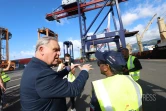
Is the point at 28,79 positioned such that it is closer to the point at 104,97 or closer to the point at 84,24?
the point at 104,97

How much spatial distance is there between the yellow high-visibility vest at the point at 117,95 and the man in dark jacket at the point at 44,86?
27 centimetres

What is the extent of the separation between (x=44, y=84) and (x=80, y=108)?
374 centimetres

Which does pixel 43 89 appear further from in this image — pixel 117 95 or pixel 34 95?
pixel 117 95

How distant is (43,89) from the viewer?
135 cm

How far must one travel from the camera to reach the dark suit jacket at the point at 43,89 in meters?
1.36

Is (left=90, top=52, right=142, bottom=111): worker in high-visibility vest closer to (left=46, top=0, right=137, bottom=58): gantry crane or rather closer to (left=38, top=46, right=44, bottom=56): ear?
(left=38, top=46, right=44, bottom=56): ear

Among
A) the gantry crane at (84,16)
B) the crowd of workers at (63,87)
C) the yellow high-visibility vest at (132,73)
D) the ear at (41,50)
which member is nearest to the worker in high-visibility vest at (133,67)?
the yellow high-visibility vest at (132,73)

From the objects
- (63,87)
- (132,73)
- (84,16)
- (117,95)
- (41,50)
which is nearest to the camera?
(117,95)

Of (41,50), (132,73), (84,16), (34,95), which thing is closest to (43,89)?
(34,95)

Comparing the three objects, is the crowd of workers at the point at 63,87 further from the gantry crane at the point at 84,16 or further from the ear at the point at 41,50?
the gantry crane at the point at 84,16

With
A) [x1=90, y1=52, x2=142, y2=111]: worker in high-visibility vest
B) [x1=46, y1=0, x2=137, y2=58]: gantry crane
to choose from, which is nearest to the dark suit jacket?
[x1=90, y1=52, x2=142, y2=111]: worker in high-visibility vest

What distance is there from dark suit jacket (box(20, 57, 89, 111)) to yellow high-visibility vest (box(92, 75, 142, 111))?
0.90 feet

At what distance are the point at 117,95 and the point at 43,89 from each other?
0.63m

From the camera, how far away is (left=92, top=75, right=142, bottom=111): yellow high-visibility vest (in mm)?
1282
